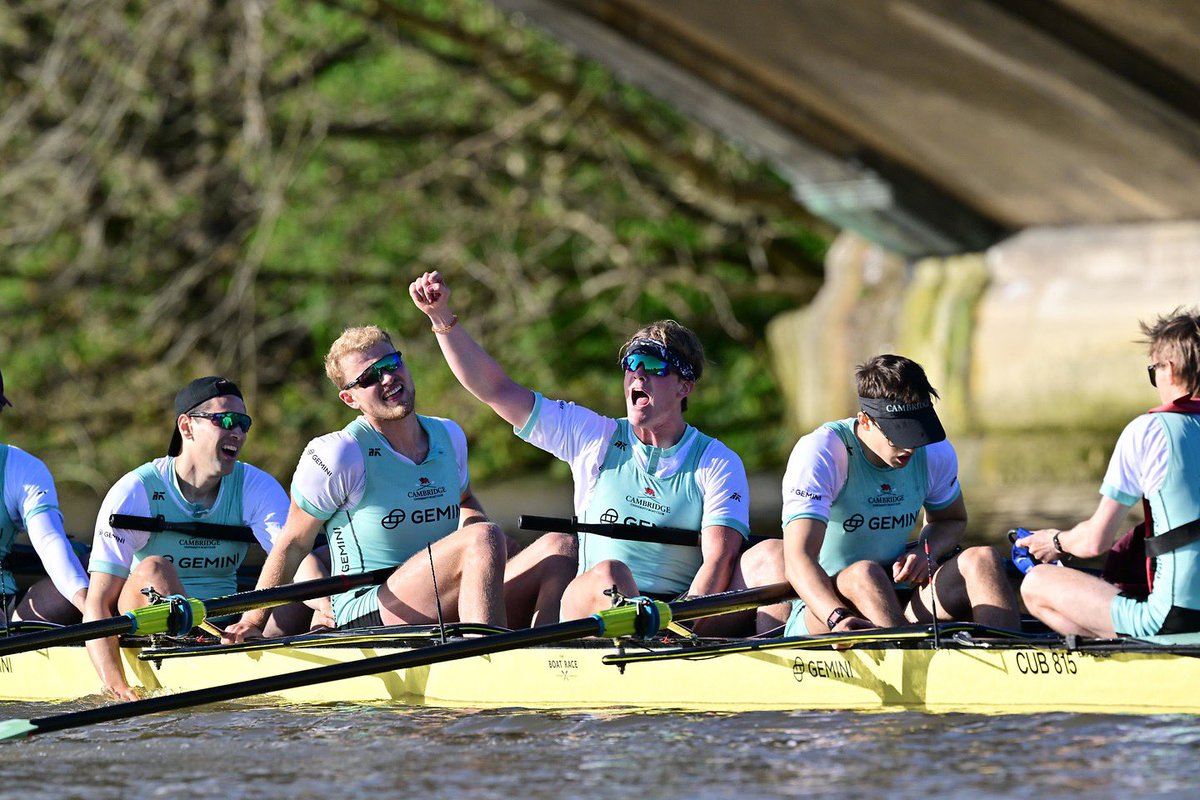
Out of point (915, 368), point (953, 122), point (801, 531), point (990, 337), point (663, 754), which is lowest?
point (663, 754)

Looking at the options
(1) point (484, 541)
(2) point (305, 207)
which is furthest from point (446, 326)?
(2) point (305, 207)

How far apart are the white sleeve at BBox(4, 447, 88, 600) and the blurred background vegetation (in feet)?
28.5

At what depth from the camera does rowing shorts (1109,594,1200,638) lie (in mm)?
5520

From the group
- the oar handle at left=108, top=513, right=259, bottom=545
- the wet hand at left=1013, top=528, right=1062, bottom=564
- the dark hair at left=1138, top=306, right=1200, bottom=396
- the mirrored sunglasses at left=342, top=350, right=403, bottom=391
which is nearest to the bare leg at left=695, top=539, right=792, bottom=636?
the wet hand at left=1013, top=528, right=1062, bottom=564

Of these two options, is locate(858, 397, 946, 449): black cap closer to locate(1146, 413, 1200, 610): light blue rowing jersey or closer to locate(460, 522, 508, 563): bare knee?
locate(1146, 413, 1200, 610): light blue rowing jersey

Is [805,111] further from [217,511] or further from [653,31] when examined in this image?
[217,511]

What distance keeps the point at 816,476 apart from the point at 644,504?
0.72 metres

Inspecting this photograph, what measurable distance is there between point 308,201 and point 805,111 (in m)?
4.92

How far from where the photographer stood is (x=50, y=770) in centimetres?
584

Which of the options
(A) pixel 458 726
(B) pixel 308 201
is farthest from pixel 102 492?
(A) pixel 458 726

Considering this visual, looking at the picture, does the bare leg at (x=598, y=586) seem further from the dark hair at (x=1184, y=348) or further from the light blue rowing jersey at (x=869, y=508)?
the dark hair at (x=1184, y=348)

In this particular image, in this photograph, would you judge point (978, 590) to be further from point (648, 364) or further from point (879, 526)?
point (648, 364)

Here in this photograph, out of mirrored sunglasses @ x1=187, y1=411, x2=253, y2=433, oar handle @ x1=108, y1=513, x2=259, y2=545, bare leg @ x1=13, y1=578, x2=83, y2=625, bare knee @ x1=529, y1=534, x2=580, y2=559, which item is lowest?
bare leg @ x1=13, y1=578, x2=83, y2=625

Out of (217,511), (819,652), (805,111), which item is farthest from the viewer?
(805,111)
